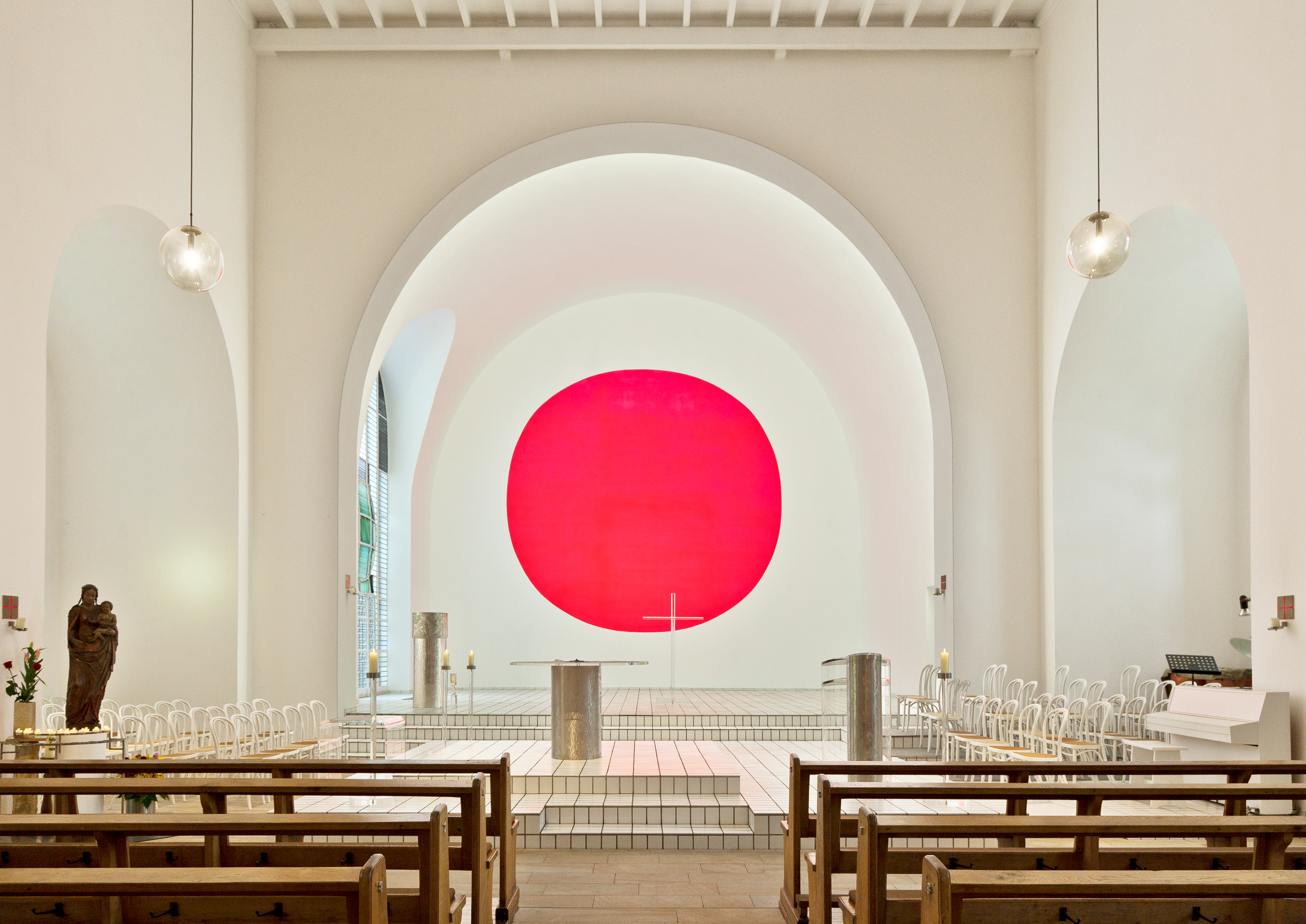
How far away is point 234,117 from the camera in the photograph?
29.6 feet

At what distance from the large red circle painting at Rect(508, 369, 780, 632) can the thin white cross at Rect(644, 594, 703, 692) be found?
4cm

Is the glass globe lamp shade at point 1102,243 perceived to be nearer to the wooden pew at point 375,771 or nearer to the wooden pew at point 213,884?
the wooden pew at point 375,771

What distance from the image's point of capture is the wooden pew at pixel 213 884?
92.8 inches

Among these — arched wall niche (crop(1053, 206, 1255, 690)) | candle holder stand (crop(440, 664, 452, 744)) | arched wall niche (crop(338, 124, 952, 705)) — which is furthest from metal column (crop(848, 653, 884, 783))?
candle holder stand (crop(440, 664, 452, 744))

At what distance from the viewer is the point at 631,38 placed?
932 centimetres

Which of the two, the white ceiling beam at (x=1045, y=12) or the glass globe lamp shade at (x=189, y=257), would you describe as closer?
the glass globe lamp shade at (x=189, y=257)

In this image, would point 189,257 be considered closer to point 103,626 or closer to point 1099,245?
point 103,626

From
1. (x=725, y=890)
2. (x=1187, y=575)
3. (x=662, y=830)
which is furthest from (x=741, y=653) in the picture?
(x=725, y=890)

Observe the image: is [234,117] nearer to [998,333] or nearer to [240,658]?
[240,658]

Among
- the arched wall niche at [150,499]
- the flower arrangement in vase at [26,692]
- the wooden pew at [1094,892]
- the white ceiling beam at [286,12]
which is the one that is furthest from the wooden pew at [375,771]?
the white ceiling beam at [286,12]

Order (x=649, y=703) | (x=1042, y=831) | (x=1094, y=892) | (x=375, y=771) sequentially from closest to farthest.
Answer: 1. (x=1094, y=892)
2. (x=1042, y=831)
3. (x=375, y=771)
4. (x=649, y=703)

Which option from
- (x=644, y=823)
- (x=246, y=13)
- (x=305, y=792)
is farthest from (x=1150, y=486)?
(x=246, y=13)

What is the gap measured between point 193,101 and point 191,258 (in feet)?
9.81

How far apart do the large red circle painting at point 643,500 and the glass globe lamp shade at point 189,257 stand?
8326 mm
